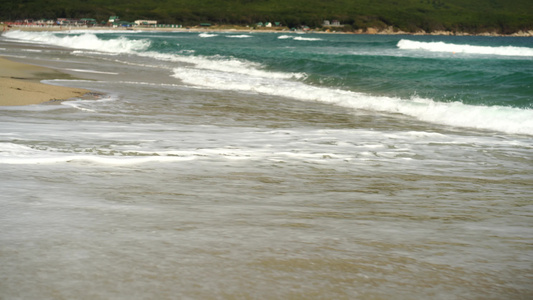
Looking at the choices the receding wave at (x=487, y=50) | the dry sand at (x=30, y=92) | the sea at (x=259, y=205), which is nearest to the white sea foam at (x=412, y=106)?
the sea at (x=259, y=205)

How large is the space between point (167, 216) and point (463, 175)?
3408 mm

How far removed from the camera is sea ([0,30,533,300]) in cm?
318

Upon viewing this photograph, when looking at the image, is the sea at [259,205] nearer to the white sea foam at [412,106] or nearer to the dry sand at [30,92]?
the white sea foam at [412,106]

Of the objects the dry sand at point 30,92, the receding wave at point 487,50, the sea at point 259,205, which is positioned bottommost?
the sea at point 259,205

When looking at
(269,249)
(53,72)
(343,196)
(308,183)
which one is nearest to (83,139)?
(308,183)

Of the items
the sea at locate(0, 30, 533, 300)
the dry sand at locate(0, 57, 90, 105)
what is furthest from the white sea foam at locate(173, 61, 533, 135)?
the dry sand at locate(0, 57, 90, 105)

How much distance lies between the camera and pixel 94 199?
15.4 feet

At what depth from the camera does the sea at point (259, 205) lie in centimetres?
318

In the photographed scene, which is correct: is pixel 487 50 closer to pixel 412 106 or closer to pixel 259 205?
pixel 412 106

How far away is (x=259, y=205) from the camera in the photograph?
15.6 feet

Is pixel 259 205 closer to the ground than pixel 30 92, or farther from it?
closer to the ground

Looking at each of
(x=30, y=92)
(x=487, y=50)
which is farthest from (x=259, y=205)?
(x=487, y=50)

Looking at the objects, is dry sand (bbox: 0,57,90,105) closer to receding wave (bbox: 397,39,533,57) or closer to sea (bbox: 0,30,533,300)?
sea (bbox: 0,30,533,300)

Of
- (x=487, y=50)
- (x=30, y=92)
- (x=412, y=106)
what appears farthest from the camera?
(x=487, y=50)
